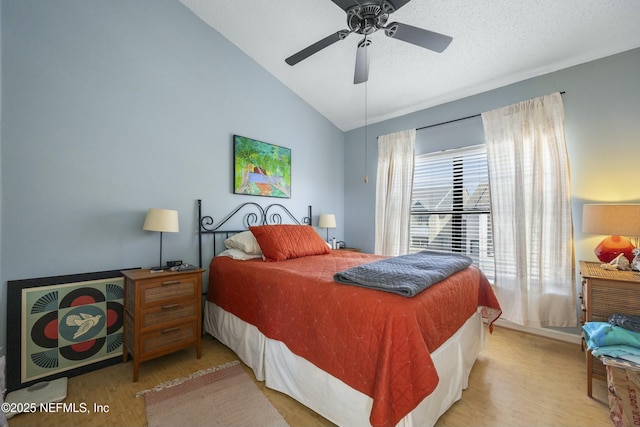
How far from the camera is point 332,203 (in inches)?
168

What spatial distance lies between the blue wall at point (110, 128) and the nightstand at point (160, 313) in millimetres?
527

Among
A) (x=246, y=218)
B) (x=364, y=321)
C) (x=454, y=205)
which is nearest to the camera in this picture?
(x=364, y=321)

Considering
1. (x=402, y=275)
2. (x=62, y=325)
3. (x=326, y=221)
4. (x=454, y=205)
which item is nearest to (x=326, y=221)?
(x=326, y=221)

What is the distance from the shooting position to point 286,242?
2.64 m

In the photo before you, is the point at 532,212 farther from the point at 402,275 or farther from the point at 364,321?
the point at 364,321

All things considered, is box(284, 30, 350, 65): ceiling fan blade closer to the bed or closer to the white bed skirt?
the bed

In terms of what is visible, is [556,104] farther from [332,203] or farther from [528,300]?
[332,203]

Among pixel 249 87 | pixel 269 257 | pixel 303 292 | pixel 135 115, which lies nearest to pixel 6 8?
pixel 135 115

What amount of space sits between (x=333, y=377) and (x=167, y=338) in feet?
4.60

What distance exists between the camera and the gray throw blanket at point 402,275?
4.58 feet

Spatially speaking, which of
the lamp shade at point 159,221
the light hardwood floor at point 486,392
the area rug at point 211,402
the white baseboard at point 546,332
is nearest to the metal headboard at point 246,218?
the lamp shade at point 159,221

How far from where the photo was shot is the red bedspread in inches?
46.0

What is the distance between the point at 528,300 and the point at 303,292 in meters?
2.53

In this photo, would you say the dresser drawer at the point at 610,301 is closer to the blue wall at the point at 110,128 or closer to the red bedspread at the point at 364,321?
the red bedspread at the point at 364,321
